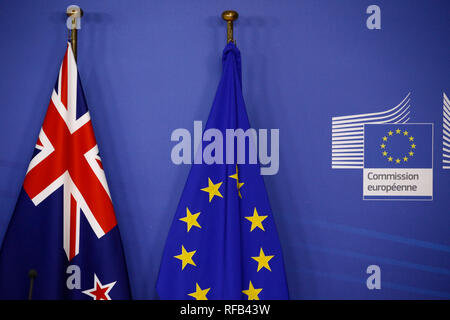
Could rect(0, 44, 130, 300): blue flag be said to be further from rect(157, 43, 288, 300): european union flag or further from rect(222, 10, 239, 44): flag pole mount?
rect(222, 10, 239, 44): flag pole mount

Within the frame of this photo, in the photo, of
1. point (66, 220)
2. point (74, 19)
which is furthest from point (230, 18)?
point (66, 220)

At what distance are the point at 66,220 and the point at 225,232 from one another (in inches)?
27.4

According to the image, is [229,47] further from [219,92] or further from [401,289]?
[401,289]

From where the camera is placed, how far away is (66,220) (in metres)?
1.46

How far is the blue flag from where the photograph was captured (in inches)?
55.3

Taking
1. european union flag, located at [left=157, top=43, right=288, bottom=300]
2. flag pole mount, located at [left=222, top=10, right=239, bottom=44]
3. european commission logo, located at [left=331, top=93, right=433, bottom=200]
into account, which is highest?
flag pole mount, located at [left=222, top=10, right=239, bottom=44]

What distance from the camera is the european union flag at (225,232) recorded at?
145 cm

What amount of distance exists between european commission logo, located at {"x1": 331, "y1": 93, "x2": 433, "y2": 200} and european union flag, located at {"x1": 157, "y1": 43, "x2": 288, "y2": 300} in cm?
48

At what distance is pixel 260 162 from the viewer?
1.62m

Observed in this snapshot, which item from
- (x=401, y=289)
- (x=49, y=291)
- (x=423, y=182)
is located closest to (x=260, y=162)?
(x=423, y=182)

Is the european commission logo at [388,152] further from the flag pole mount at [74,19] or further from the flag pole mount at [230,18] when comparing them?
the flag pole mount at [74,19]

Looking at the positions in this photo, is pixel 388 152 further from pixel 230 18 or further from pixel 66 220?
pixel 66 220

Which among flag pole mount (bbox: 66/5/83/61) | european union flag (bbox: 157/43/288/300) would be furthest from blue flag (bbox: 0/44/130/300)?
european union flag (bbox: 157/43/288/300)

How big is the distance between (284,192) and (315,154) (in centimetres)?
24
